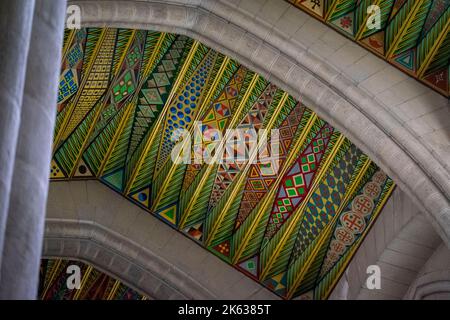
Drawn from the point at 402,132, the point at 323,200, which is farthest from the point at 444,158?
the point at 323,200

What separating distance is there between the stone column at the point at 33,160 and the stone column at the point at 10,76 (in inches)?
3.8

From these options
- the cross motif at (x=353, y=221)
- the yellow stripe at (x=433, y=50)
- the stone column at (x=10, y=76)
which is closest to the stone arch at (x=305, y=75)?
the yellow stripe at (x=433, y=50)

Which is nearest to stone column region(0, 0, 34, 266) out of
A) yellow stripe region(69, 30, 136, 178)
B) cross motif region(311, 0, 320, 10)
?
cross motif region(311, 0, 320, 10)

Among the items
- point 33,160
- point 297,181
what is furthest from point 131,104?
point 33,160

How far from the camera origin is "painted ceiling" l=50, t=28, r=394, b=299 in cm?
1004

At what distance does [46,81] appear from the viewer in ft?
12.8

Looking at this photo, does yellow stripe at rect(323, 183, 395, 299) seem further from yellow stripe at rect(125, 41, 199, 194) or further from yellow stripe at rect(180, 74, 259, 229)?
yellow stripe at rect(125, 41, 199, 194)

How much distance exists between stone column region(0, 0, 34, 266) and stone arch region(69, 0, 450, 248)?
4.13 meters

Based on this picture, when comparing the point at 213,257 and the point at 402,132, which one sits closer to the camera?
the point at 402,132

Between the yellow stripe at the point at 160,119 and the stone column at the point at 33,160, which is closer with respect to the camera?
the stone column at the point at 33,160

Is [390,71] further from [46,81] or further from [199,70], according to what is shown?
[46,81]

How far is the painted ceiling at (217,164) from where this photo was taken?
10039 millimetres

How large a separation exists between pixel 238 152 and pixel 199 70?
0.99 meters

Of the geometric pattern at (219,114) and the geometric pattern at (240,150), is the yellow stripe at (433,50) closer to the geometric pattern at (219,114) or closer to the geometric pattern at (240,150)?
the geometric pattern at (240,150)
